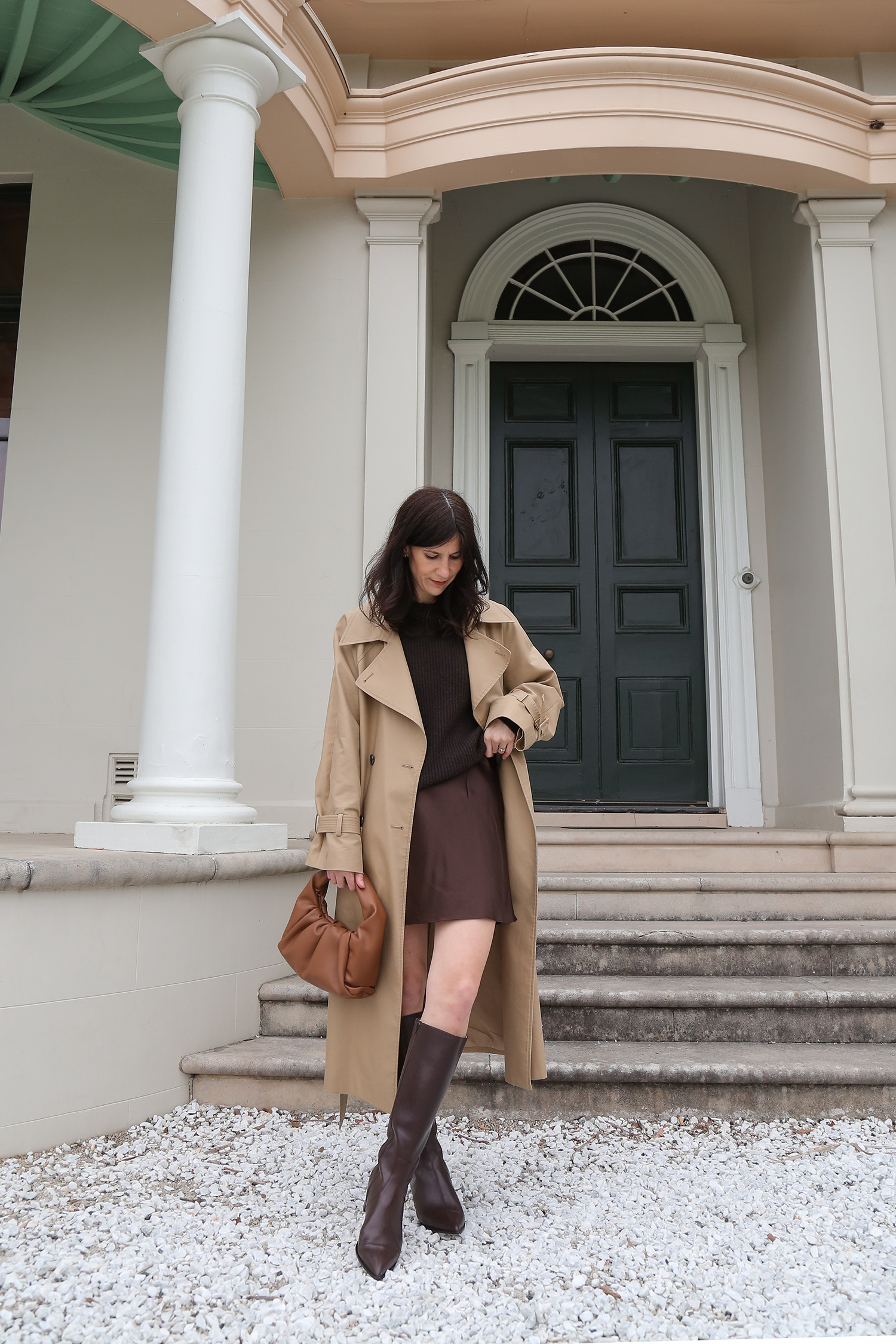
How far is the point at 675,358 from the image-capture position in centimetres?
645

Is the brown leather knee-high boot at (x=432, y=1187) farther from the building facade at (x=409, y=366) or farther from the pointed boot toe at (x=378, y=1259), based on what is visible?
the building facade at (x=409, y=366)

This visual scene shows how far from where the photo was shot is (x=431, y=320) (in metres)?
6.30

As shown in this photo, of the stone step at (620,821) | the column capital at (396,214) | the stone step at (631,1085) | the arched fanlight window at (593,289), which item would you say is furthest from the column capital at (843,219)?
the stone step at (631,1085)

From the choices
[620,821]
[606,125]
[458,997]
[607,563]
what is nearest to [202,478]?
[458,997]

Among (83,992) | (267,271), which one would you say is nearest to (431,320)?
(267,271)

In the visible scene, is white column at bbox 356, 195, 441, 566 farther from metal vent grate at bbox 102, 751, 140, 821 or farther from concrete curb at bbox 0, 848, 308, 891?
concrete curb at bbox 0, 848, 308, 891

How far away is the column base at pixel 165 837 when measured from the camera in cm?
333

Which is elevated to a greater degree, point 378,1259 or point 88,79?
point 88,79

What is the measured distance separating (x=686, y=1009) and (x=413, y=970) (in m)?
1.38

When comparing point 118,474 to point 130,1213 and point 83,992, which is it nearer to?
point 83,992

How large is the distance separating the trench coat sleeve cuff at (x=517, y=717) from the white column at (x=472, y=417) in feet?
13.1

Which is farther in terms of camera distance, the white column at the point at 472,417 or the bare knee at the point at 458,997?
the white column at the point at 472,417

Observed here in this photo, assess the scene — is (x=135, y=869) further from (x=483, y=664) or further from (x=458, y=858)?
(x=483, y=664)

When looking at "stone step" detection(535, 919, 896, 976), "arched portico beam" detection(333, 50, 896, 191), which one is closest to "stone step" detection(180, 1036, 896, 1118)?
"stone step" detection(535, 919, 896, 976)
